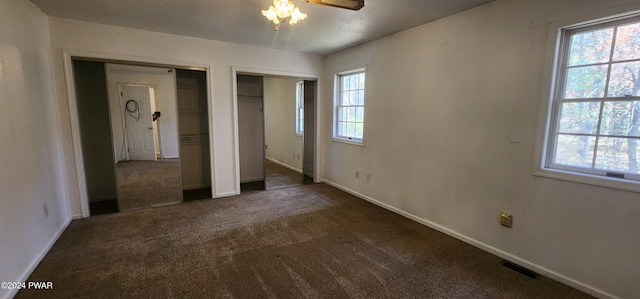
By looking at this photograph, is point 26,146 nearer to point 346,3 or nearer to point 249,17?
point 249,17

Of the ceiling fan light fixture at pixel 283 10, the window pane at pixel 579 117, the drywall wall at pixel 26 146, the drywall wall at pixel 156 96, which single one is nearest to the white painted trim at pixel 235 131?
the drywall wall at pixel 26 146

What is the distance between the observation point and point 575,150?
2.14 m

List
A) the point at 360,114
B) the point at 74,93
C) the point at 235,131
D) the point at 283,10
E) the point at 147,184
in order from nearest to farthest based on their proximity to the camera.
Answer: the point at 283,10
the point at 74,93
the point at 235,131
the point at 360,114
the point at 147,184

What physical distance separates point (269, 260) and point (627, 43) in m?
3.19

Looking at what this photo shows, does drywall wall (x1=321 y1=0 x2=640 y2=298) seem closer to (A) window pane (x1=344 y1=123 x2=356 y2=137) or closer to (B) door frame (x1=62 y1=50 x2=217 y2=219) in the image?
(A) window pane (x1=344 y1=123 x2=356 y2=137)

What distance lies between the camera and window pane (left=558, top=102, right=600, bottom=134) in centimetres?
203

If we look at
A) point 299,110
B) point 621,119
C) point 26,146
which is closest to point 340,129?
point 299,110

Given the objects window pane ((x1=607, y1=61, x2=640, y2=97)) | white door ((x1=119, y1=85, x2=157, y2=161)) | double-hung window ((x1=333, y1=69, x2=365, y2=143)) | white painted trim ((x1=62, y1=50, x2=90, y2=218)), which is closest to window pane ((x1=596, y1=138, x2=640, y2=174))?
window pane ((x1=607, y1=61, x2=640, y2=97))

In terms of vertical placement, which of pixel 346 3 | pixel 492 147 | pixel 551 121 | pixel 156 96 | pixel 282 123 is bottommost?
pixel 492 147

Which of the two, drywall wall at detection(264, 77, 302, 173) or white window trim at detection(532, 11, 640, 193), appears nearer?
white window trim at detection(532, 11, 640, 193)

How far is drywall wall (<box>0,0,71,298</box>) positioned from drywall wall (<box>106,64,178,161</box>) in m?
2.83

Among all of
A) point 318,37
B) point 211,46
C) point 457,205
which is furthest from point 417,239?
point 211,46

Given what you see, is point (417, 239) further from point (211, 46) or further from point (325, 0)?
point (211, 46)

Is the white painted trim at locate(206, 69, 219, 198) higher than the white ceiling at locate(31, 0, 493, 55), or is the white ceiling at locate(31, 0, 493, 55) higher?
the white ceiling at locate(31, 0, 493, 55)
